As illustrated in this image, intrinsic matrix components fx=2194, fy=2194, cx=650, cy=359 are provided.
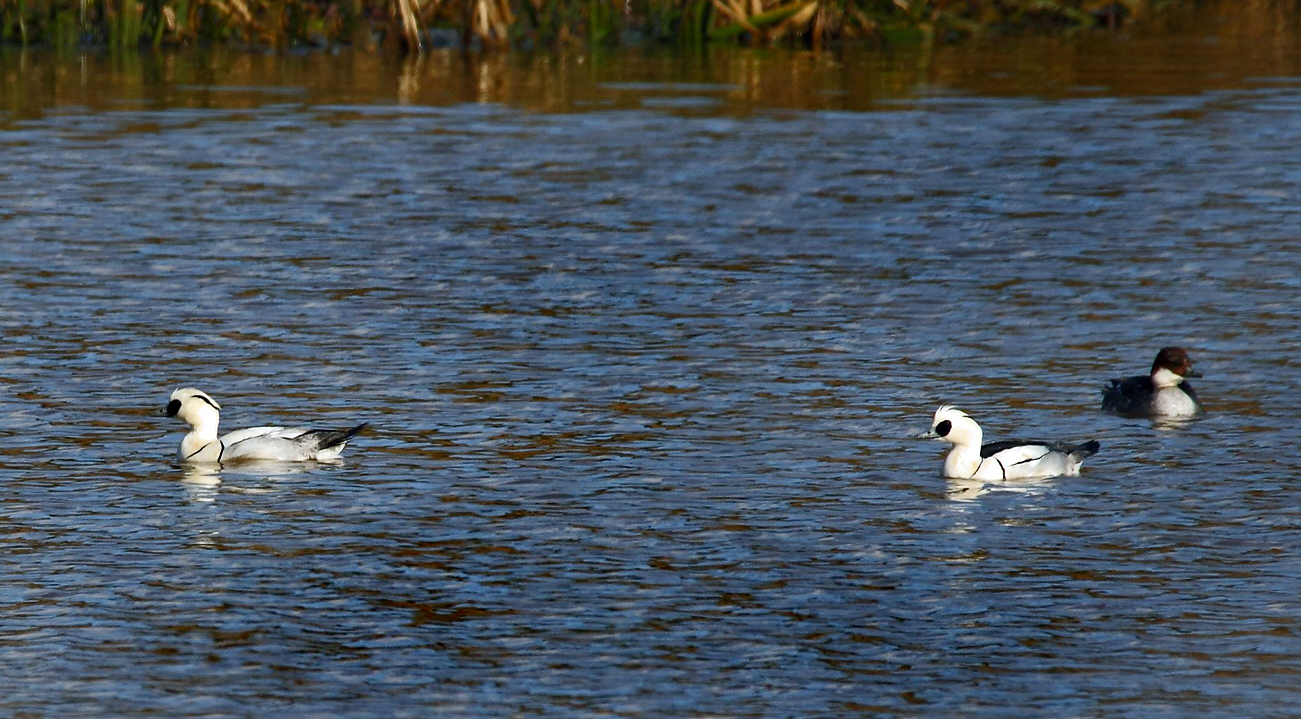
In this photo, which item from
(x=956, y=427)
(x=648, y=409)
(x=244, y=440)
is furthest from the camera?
(x=648, y=409)

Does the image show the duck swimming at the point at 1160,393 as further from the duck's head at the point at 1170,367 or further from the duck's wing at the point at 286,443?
the duck's wing at the point at 286,443

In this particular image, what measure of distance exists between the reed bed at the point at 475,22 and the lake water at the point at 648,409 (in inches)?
305

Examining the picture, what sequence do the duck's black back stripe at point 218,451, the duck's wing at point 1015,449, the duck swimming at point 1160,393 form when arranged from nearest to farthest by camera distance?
the duck's wing at point 1015,449 < the duck's black back stripe at point 218,451 < the duck swimming at point 1160,393

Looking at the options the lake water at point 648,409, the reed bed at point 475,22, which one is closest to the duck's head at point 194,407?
the lake water at point 648,409

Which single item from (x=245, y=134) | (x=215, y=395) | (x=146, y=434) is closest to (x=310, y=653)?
(x=146, y=434)

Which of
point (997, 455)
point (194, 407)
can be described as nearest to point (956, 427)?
point (997, 455)

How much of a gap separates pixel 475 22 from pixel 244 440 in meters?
26.8

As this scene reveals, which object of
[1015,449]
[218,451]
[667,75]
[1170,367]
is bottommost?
[218,451]

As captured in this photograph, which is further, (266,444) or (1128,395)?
(1128,395)

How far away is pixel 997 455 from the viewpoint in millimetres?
13008

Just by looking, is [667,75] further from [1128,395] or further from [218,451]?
[218,451]

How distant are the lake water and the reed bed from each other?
7.74 meters

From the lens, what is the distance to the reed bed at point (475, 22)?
39094mm

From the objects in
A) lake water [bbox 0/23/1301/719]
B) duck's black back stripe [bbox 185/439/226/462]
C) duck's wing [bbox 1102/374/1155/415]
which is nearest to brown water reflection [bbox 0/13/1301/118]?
lake water [bbox 0/23/1301/719]
